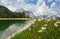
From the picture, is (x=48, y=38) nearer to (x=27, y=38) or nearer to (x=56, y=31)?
(x=56, y=31)

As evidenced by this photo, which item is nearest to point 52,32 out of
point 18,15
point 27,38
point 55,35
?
point 55,35

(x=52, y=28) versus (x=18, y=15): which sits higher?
(x=52, y=28)

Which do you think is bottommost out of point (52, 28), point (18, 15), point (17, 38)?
point (18, 15)

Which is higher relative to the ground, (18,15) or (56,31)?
(56,31)

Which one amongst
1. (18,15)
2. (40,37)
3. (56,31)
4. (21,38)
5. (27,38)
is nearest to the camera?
(40,37)

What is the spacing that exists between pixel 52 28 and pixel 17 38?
2.37 meters

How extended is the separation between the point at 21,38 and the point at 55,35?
2189 mm

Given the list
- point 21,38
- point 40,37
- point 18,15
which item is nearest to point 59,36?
point 40,37

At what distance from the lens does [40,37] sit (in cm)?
974

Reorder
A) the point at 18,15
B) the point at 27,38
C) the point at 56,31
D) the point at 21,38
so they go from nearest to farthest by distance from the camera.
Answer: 1. the point at 56,31
2. the point at 27,38
3. the point at 21,38
4. the point at 18,15

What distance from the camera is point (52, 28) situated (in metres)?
10.4

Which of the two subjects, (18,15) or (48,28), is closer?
(48,28)

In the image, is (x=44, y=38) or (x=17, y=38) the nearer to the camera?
(x=44, y=38)

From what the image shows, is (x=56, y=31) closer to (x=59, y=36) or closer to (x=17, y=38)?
(x=59, y=36)
